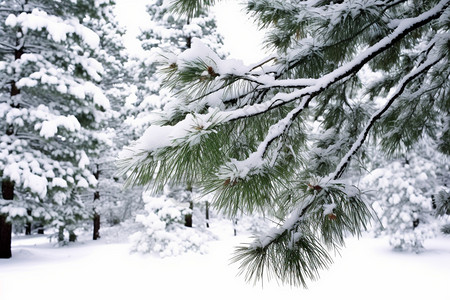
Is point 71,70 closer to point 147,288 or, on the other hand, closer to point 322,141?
point 147,288

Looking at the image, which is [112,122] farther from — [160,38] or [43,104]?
[43,104]

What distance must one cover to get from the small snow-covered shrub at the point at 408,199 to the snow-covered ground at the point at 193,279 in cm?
64

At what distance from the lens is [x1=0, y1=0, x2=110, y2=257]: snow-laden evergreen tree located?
715cm

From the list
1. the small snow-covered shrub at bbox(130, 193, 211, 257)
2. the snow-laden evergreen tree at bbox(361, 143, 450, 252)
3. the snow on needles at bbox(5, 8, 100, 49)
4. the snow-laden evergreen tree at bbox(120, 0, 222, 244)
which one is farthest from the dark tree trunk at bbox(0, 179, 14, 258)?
the snow-laden evergreen tree at bbox(361, 143, 450, 252)

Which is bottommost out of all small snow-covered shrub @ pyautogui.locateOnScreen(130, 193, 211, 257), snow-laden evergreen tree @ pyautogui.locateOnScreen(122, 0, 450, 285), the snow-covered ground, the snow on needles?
the snow-covered ground

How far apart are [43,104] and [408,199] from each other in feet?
37.9

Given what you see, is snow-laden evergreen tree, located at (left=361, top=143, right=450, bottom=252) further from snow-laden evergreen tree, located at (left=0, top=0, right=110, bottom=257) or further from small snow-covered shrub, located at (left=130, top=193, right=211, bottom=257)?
snow-laden evergreen tree, located at (left=0, top=0, right=110, bottom=257)

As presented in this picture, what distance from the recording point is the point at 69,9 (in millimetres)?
8516

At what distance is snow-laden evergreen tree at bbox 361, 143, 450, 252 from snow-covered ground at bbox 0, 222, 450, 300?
Result: 0.69 meters

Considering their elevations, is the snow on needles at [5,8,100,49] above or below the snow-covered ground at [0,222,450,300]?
above

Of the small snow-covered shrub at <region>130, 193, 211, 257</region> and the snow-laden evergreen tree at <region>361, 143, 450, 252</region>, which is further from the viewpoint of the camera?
the snow-laden evergreen tree at <region>361, 143, 450, 252</region>

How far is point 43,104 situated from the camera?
27.0 feet

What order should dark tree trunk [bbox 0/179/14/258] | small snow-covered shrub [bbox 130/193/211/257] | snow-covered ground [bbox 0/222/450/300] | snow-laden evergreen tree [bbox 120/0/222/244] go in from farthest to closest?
1. snow-laden evergreen tree [bbox 120/0/222/244]
2. small snow-covered shrub [bbox 130/193/211/257]
3. dark tree trunk [bbox 0/179/14/258]
4. snow-covered ground [bbox 0/222/450/300]

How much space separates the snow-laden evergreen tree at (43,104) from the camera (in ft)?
23.5
